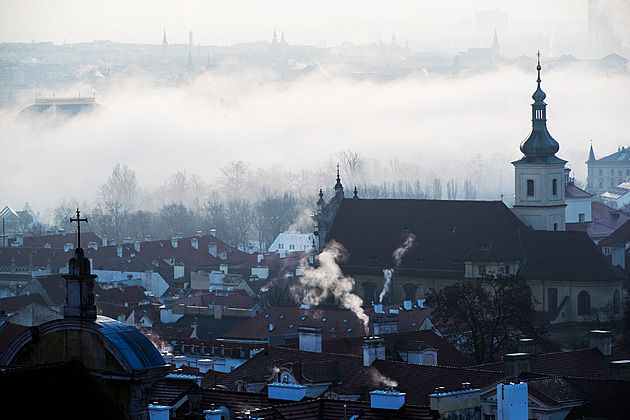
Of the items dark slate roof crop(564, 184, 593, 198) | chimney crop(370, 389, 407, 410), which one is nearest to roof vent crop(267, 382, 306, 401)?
chimney crop(370, 389, 407, 410)

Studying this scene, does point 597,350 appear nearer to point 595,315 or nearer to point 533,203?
point 595,315

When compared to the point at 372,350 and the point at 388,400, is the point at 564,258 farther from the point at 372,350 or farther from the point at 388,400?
the point at 388,400

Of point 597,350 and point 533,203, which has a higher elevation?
point 533,203

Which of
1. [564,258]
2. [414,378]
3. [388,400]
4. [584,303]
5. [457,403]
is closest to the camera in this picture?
[388,400]

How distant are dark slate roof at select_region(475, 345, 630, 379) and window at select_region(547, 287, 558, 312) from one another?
3674 cm

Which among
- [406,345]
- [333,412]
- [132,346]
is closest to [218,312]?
→ [406,345]

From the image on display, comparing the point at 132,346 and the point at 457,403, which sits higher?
the point at 132,346

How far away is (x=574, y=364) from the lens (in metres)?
45.0

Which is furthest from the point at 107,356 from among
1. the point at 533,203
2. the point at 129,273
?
the point at 129,273

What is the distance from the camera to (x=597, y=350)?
153ft

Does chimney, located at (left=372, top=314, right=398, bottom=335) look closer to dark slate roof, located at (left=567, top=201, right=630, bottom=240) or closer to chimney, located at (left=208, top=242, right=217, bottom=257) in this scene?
dark slate roof, located at (left=567, top=201, right=630, bottom=240)

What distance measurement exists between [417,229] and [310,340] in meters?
38.9

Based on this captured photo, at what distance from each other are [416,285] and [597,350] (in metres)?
42.1

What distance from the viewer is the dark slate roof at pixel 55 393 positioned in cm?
2291
